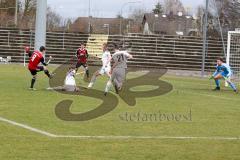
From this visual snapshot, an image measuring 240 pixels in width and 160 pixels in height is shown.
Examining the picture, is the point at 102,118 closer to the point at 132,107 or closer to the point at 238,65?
the point at 132,107

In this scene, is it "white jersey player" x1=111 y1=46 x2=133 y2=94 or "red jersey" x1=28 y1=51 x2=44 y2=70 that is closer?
"white jersey player" x1=111 y1=46 x2=133 y2=94

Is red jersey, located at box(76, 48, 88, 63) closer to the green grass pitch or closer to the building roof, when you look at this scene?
the green grass pitch

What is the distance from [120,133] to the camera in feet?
41.0

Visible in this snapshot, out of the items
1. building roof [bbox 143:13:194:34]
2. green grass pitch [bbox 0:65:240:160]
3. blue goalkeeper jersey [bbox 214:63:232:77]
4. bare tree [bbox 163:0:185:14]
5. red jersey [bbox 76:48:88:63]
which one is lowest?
green grass pitch [bbox 0:65:240:160]

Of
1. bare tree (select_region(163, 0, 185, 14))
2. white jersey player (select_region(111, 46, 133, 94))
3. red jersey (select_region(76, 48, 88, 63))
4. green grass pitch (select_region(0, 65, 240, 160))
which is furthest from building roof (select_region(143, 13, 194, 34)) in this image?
green grass pitch (select_region(0, 65, 240, 160))

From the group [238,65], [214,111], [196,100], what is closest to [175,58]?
[238,65]

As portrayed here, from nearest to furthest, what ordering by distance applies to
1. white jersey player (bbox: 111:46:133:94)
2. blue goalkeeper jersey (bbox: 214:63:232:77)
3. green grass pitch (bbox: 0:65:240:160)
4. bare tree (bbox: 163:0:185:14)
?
green grass pitch (bbox: 0:65:240:160), white jersey player (bbox: 111:46:133:94), blue goalkeeper jersey (bbox: 214:63:232:77), bare tree (bbox: 163:0:185:14)

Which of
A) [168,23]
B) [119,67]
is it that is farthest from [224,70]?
[168,23]

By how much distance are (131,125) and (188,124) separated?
1493mm

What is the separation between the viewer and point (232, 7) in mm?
73812

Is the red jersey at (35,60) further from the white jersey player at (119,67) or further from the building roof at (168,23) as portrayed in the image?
the building roof at (168,23)

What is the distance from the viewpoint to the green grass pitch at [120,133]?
10.0 metres

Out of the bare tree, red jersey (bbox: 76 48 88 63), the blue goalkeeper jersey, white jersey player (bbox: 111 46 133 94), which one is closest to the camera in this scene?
white jersey player (bbox: 111 46 133 94)

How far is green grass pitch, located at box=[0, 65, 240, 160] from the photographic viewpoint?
10.0 metres
